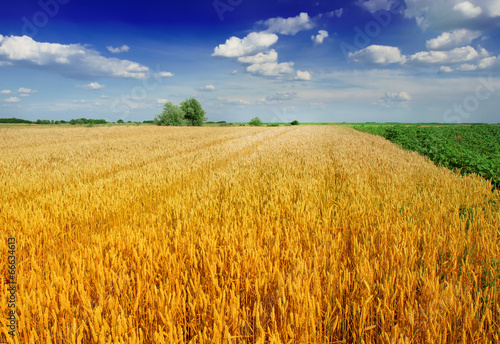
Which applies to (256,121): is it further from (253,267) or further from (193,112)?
(253,267)

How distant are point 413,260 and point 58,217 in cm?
399

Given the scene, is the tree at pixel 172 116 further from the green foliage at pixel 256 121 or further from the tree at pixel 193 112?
the green foliage at pixel 256 121

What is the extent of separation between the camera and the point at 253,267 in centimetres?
227

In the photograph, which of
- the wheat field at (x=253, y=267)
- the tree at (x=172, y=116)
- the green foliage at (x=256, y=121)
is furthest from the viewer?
the green foliage at (x=256, y=121)

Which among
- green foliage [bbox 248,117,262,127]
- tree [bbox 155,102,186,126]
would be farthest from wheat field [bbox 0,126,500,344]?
green foliage [bbox 248,117,262,127]

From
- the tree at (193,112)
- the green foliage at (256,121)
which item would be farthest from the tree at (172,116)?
the green foliage at (256,121)

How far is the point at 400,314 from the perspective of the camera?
180 centimetres

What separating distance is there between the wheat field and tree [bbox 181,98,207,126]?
7995cm

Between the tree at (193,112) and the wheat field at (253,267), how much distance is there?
262 ft

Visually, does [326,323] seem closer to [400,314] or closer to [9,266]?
[400,314]

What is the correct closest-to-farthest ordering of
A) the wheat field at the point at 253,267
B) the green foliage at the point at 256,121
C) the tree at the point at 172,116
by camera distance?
the wheat field at the point at 253,267 → the tree at the point at 172,116 → the green foliage at the point at 256,121

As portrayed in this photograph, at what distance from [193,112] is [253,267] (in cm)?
8424

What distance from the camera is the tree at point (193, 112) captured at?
8281cm

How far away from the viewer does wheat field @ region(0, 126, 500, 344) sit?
1.62 meters
